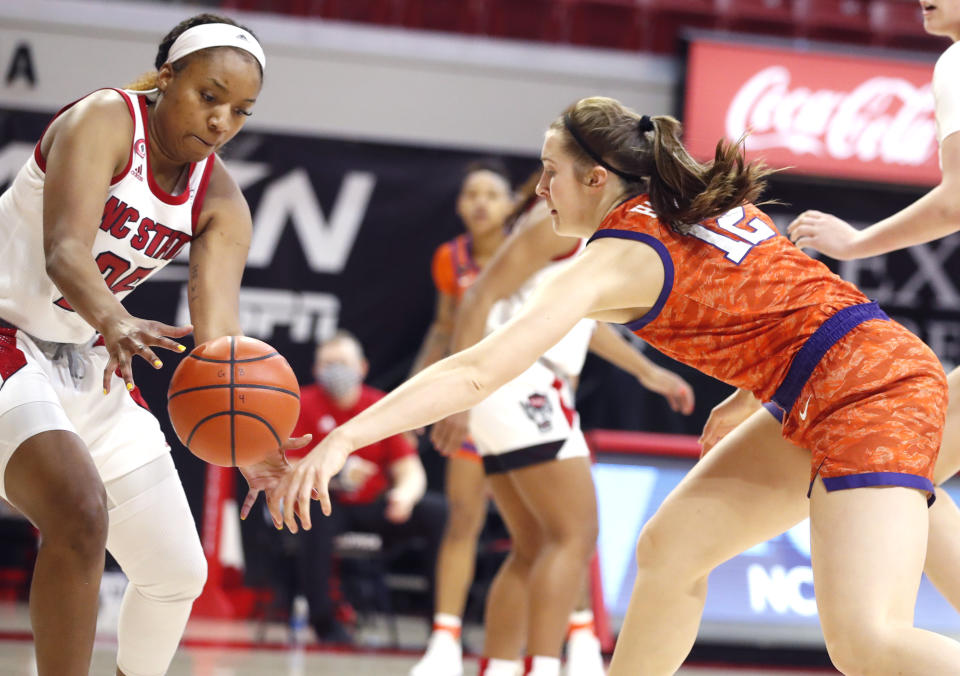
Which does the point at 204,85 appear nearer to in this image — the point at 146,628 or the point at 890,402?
the point at 146,628

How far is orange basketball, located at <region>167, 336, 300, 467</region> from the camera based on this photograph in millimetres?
2734

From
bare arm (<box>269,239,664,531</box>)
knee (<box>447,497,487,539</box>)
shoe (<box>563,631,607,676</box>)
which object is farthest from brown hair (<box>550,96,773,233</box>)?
knee (<box>447,497,487,539</box>)

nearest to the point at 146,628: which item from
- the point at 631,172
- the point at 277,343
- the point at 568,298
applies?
the point at 568,298

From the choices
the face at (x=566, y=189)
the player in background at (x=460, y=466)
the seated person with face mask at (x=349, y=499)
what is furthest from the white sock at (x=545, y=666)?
the seated person with face mask at (x=349, y=499)

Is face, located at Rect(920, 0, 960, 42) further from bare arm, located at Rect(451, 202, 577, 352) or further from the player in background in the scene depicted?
the player in background

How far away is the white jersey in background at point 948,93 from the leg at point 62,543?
236 centimetres

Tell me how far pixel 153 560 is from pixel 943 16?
2648 mm

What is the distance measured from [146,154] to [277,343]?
525cm

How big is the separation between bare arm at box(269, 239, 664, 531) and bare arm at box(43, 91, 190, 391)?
0.47m

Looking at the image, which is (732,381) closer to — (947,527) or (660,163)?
(660,163)

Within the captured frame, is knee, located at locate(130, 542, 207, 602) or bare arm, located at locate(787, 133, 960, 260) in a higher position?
bare arm, located at locate(787, 133, 960, 260)

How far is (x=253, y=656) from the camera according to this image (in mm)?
5656

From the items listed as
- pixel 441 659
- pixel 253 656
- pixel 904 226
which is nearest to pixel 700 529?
pixel 904 226

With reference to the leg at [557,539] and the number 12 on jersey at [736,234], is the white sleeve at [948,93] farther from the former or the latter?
the leg at [557,539]
